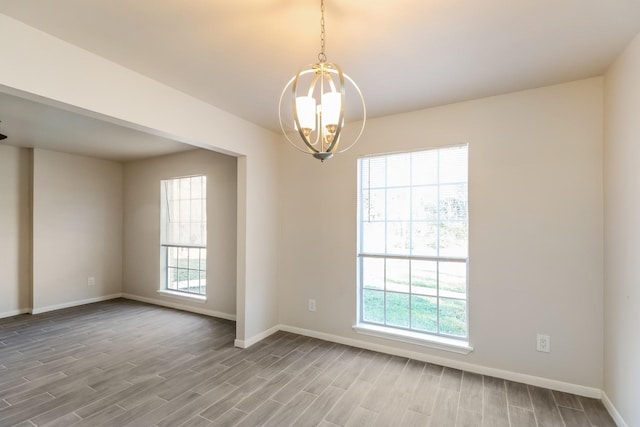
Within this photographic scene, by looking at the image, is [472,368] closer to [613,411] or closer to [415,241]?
[613,411]

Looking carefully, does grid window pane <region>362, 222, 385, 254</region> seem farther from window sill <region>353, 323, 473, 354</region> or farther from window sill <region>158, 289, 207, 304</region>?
window sill <region>158, 289, 207, 304</region>

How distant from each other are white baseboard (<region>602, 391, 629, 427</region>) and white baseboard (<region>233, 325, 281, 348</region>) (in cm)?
319

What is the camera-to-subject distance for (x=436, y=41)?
1.97m

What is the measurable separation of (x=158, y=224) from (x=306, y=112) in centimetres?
471

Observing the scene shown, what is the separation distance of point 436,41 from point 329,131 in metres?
1.06

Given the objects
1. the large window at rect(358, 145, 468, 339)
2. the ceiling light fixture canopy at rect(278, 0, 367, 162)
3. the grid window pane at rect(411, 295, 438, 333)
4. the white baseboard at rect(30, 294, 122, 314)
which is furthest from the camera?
the white baseboard at rect(30, 294, 122, 314)

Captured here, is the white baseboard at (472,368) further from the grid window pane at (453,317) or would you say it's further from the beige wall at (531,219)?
the grid window pane at (453,317)

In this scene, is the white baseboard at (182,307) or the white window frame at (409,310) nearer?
the white window frame at (409,310)

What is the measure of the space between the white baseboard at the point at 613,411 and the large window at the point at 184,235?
4.67m

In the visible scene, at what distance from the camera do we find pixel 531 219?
2.67 metres

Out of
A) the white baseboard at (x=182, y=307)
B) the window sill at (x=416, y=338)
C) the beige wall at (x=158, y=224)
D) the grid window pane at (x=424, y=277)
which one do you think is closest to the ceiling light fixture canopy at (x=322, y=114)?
the grid window pane at (x=424, y=277)

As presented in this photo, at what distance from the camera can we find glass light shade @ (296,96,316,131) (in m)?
1.57

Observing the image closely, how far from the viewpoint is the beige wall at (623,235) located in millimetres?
1927

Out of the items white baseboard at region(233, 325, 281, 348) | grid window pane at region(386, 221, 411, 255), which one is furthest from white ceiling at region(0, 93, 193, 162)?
grid window pane at region(386, 221, 411, 255)
